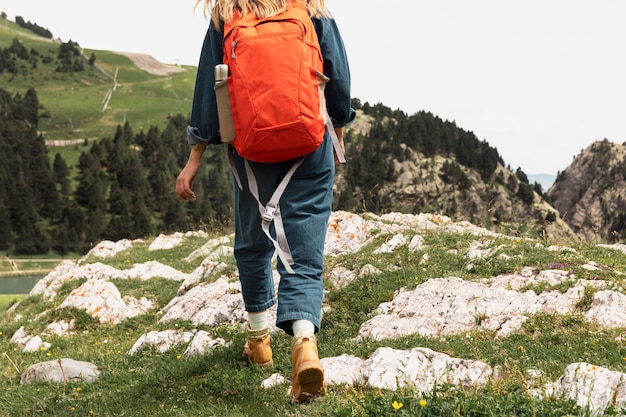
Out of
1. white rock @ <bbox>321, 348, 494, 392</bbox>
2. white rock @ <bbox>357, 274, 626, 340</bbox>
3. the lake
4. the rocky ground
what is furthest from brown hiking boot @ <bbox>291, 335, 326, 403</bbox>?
the lake

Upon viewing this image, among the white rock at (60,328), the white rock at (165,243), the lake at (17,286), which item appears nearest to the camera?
the white rock at (60,328)

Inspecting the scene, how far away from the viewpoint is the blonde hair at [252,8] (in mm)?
4094

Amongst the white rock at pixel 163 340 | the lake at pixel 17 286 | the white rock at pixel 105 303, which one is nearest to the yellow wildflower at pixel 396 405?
the white rock at pixel 163 340

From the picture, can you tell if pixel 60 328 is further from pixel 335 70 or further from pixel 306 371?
pixel 335 70

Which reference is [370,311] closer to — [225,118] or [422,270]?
[422,270]

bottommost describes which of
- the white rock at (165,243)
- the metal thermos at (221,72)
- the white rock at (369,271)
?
the white rock at (165,243)

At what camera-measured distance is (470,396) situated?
334cm

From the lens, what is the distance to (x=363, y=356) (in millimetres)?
5332

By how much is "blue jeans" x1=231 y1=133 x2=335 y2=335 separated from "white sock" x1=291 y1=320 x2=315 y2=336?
1.4 inches

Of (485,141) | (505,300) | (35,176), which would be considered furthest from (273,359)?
(485,141)

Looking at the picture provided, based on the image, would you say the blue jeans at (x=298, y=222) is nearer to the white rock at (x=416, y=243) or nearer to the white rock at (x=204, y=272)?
the white rock at (x=416, y=243)

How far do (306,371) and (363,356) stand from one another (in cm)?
155

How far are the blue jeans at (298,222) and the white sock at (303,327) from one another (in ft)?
0.12

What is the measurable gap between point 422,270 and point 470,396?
5.02 metres
